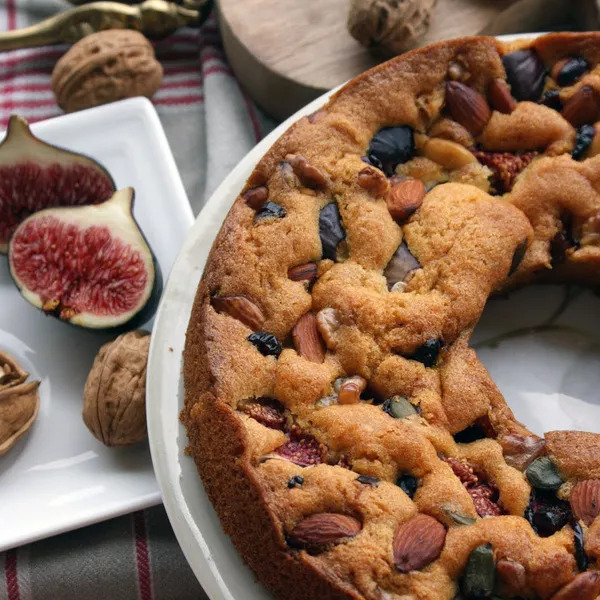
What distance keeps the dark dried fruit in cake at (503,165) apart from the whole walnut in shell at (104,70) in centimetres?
150

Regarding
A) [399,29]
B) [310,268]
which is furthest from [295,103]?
[310,268]

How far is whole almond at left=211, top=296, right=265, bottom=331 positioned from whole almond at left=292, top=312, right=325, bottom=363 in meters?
0.10

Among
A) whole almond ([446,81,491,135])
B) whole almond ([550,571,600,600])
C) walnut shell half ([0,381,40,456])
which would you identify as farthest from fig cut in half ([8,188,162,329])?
whole almond ([550,571,600,600])

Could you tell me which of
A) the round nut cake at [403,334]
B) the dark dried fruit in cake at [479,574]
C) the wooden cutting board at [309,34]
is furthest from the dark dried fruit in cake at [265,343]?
the wooden cutting board at [309,34]

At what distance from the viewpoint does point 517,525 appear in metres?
2.01

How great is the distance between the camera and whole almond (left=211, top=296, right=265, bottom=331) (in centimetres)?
224

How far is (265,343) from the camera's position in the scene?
7.27 feet

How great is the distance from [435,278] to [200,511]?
87 cm

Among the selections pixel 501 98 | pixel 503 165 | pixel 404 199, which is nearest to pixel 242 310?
pixel 404 199

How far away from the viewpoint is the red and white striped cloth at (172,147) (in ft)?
8.54

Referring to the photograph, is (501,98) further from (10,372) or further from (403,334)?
(10,372)

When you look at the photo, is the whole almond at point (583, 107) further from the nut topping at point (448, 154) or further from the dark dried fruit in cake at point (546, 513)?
the dark dried fruit in cake at point (546, 513)

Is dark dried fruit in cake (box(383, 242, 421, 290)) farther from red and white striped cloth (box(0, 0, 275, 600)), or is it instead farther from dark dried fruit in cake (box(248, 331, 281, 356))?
red and white striped cloth (box(0, 0, 275, 600))

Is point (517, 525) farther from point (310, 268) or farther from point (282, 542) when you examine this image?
point (310, 268)
